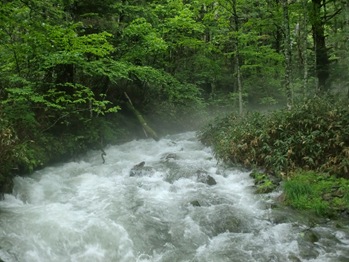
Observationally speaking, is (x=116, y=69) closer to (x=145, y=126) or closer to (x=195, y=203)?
(x=145, y=126)

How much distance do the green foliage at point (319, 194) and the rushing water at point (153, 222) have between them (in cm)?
50

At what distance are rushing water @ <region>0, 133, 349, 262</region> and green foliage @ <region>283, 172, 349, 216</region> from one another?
19.6 inches

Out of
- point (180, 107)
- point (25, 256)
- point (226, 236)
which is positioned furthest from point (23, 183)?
point (180, 107)

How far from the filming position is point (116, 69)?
1252cm

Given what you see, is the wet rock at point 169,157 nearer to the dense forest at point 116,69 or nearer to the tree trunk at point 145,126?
the dense forest at point 116,69

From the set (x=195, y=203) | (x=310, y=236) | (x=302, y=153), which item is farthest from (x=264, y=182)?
(x=310, y=236)

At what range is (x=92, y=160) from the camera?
12602mm

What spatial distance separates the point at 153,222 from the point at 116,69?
6.77 metres

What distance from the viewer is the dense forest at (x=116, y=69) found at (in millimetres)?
10000

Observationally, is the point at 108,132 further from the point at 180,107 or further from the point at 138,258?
the point at 138,258

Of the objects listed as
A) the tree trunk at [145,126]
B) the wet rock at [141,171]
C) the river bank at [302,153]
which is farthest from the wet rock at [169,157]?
the tree trunk at [145,126]

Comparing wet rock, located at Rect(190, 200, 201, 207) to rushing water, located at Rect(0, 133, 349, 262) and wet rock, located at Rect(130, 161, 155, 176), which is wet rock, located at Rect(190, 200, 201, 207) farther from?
wet rock, located at Rect(130, 161, 155, 176)

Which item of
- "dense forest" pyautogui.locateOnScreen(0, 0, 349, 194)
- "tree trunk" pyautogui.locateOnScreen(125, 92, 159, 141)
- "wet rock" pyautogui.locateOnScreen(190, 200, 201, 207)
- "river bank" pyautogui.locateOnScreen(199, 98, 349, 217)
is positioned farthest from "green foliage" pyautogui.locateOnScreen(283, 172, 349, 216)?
"tree trunk" pyautogui.locateOnScreen(125, 92, 159, 141)

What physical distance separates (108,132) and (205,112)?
25.3 feet
